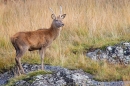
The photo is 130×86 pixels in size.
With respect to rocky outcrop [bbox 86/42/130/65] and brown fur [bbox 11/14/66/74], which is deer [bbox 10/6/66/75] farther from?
rocky outcrop [bbox 86/42/130/65]

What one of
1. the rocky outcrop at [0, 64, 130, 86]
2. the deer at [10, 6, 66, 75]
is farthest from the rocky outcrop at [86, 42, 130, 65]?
the rocky outcrop at [0, 64, 130, 86]

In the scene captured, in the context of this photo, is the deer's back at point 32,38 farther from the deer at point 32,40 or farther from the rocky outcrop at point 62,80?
the rocky outcrop at point 62,80

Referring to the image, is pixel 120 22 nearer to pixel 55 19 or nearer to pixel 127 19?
pixel 127 19

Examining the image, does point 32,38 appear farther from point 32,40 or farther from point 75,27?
point 75,27

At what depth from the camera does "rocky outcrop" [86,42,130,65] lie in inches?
423

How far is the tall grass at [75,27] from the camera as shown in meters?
10.5

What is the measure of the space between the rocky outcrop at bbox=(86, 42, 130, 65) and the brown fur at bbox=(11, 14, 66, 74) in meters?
1.24

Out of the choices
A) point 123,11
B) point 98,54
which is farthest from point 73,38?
point 123,11

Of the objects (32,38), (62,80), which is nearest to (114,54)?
(32,38)

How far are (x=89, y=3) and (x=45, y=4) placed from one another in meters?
1.39

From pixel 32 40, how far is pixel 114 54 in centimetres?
221

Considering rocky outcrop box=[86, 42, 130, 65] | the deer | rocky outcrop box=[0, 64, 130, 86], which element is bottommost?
rocky outcrop box=[0, 64, 130, 86]

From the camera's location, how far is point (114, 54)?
11.0m

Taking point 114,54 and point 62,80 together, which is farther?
point 114,54
